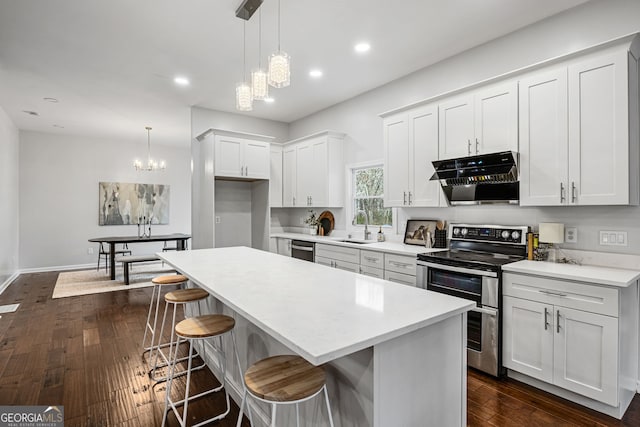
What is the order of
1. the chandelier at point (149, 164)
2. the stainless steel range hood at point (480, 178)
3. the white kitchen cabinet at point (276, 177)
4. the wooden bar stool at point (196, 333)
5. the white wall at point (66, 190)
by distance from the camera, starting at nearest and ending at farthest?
the wooden bar stool at point (196, 333) < the stainless steel range hood at point (480, 178) < the white kitchen cabinet at point (276, 177) < the chandelier at point (149, 164) < the white wall at point (66, 190)

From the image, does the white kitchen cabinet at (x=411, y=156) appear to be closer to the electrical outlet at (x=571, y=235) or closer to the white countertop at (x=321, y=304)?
the electrical outlet at (x=571, y=235)

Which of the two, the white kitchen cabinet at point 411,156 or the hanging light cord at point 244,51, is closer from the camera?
the hanging light cord at point 244,51

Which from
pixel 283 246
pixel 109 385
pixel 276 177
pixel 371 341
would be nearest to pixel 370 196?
pixel 283 246

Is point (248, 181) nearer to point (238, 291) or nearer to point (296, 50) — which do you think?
point (296, 50)

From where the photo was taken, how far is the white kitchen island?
4.00 ft

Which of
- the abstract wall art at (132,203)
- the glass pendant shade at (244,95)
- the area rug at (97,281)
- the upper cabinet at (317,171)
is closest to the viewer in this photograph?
the glass pendant shade at (244,95)

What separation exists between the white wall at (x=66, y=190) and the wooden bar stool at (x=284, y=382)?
772 cm

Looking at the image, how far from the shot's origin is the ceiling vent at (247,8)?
2.60 metres

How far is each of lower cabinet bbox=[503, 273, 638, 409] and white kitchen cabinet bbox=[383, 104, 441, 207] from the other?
1.28 meters

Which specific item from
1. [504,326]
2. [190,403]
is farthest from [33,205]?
[504,326]

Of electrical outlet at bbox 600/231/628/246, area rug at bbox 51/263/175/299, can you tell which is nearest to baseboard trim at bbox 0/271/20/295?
area rug at bbox 51/263/175/299

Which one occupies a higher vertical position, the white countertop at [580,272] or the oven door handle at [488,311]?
the white countertop at [580,272]

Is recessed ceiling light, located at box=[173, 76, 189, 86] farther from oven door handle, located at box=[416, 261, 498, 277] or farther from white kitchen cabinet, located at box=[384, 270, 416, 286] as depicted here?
oven door handle, located at box=[416, 261, 498, 277]

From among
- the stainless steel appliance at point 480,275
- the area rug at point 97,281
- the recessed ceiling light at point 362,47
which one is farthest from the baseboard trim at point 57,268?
the stainless steel appliance at point 480,275
